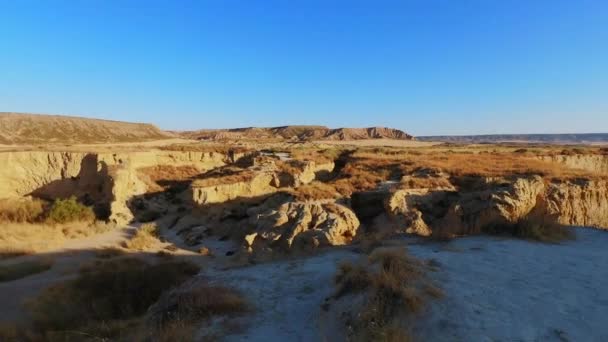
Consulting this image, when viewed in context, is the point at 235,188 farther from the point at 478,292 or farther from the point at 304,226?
the point at 478,292

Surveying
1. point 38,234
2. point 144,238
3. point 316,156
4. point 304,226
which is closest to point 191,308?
point 304,226

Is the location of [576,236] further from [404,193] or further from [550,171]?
[550,171]

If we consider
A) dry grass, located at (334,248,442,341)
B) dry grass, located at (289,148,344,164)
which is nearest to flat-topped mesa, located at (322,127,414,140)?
dry grass, located at (289,148,344,164)

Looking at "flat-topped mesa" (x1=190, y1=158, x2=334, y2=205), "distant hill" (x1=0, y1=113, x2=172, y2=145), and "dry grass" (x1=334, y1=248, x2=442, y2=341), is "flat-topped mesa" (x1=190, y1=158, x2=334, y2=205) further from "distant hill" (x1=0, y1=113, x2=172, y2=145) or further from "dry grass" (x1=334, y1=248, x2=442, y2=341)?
"distant hill" (x1=0, y1=113, x2=172, y2=145)

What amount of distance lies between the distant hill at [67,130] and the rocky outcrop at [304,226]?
2289 inches

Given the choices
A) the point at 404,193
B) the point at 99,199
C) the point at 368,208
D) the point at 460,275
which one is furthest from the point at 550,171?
the point at 99,199

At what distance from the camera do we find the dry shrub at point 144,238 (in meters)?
15.6

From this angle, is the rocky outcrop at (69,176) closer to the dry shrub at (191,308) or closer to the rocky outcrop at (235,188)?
the rocky outcrop at (235,188)

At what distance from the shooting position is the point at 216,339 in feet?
15.7

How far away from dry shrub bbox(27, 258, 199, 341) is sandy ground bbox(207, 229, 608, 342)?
6.05ft

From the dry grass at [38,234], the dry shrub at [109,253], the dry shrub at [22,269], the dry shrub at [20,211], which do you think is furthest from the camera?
the dry shrub at [20,211]

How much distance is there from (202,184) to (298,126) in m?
111

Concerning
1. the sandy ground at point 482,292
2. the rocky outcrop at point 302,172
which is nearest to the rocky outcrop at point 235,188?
the rocky outcrop at point 302,172

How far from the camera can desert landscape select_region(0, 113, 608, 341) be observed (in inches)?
194
